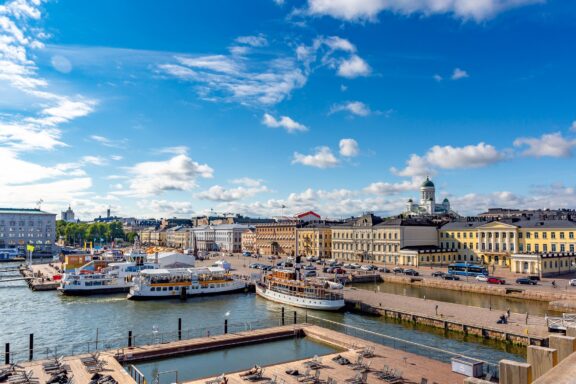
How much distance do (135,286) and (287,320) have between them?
24.9m

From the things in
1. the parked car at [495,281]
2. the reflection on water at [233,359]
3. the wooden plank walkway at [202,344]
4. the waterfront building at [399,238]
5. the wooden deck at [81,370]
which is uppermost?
the waterfront building at [399,238]

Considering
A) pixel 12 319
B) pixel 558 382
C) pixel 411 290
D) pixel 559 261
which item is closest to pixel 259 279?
pixel 411 290

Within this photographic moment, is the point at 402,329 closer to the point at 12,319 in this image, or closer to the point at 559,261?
the point at 12,319

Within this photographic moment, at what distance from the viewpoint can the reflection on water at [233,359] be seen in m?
27.6

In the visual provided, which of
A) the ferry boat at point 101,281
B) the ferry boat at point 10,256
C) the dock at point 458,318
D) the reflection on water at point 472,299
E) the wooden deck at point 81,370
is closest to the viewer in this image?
the wooden deck at point 81,370

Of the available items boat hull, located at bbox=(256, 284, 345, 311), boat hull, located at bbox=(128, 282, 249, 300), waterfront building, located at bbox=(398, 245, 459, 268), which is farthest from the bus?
boat hull, located at bbox=(128, 282, 249, 300)

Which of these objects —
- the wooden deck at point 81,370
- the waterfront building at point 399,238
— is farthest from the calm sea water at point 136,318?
the waterfront building at point 399,238

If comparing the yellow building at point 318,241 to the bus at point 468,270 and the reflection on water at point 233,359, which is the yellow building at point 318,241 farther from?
the reflection on water at point 233,359

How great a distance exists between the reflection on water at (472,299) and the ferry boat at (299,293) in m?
13.0

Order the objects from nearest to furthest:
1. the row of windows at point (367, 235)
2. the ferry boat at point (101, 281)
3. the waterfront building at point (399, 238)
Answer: the ferry boat at point (101, 281), the waterfront building at point (399, 238), the row of windows at point (367, 235)

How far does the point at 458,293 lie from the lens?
5797cm

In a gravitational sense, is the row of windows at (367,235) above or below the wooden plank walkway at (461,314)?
above

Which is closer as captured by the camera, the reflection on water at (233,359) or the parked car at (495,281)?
the reflection on water at (233,359)

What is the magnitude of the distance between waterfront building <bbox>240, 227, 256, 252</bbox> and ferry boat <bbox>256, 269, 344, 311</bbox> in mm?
83698
